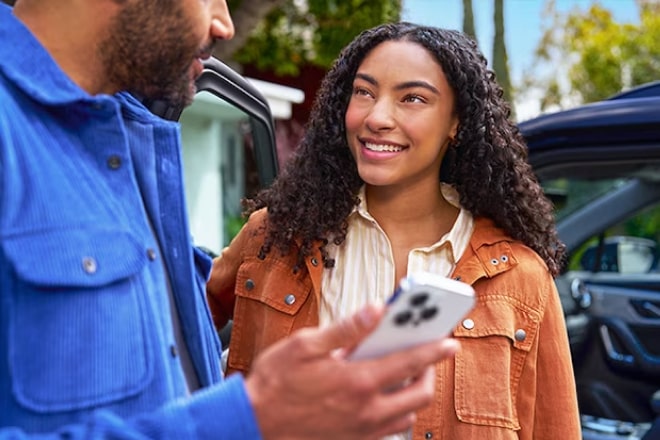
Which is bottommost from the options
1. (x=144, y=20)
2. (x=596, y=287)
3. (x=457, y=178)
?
(x=596, y=287)

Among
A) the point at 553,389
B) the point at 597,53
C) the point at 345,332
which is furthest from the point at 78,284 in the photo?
the point at 597,53

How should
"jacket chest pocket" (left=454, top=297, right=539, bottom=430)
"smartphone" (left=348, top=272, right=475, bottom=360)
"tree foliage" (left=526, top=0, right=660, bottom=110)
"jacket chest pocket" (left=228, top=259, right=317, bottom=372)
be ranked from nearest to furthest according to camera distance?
"smartphone" (left=348, top=272, right=475, bottom=360), "jacket chest pocket" (left=454, top=297, right=539, bottom=430), "jacket chest pocket" (left=228, top=259, right=317, bottom=372), "tree foliage" (left=526, top=0, right=660, bottom=110)

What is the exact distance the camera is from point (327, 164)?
7.20 ft

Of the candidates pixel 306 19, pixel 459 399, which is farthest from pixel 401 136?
pixel 306 19

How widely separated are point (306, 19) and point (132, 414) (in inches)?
389

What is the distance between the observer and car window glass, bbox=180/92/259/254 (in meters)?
7.29

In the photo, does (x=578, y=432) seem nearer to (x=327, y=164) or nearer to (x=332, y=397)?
(x=327, y=164)

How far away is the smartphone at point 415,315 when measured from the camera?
1038 millimetres

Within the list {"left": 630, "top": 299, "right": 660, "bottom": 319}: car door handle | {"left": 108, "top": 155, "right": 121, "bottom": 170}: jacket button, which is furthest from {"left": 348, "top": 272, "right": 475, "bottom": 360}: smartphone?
{"left": 630, "top": 299, "right": 660, "bottom": 319}: car door handle

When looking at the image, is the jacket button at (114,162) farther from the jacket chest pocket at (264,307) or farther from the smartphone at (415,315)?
the jacket chest pocket at (264,307)

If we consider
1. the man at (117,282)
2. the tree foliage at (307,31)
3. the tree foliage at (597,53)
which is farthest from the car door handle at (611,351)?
the tree foliage at (597,53)

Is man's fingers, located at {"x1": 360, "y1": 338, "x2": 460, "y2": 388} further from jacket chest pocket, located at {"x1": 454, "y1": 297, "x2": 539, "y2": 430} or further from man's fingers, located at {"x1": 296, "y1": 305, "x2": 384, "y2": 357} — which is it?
jacket chest pocket, located at {"x1": 454, "y1": 297, "x2": 539, "y2": 430}

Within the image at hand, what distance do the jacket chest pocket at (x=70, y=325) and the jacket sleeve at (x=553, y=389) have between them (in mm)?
1068

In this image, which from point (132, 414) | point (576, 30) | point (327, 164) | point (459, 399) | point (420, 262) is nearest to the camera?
point (132, 414)
